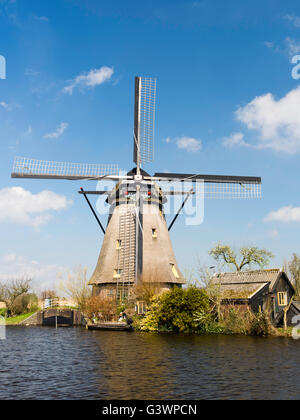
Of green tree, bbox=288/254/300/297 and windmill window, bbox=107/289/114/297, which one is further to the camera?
green tree, bbox=288/254/300/297

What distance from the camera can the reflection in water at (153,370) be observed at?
11289mm

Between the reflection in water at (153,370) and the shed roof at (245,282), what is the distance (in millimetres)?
7162

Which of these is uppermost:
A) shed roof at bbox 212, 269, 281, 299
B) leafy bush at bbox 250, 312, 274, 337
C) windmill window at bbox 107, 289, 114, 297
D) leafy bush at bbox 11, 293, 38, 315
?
shed roof at bbox 212, 269, 281, 299

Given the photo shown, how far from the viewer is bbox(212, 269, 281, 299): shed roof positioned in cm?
2933

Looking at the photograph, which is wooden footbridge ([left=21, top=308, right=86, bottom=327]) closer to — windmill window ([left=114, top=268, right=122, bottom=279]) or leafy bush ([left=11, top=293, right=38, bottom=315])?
leafy bush ([left=11, top=293, right=38, bottom=315])

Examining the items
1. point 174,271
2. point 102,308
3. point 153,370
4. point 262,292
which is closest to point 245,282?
point 262,292

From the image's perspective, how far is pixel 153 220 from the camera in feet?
117

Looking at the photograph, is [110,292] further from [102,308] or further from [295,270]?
[295,270]

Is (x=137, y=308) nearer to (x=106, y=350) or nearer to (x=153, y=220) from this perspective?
(x=153, y=220)

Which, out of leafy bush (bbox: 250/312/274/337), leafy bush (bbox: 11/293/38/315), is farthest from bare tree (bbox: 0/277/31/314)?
leafy bush (bbox: 250/312/274/337)
